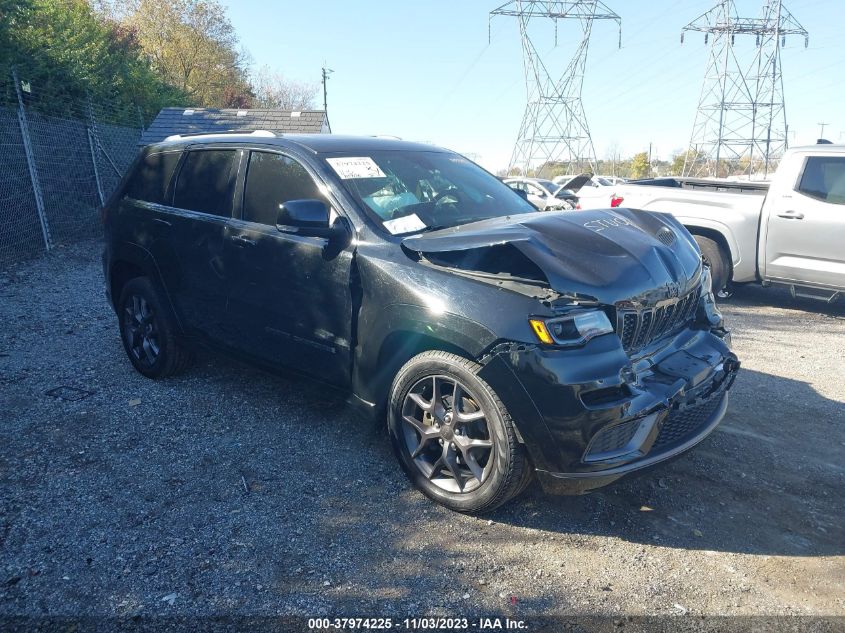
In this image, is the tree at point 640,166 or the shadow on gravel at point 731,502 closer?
the shadow on gravel at point 731,502

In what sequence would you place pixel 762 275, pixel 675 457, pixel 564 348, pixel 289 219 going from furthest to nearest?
1. pixel 762 275
2. pixel 289 219
3. pixel 675 457
4. pixel 564 348

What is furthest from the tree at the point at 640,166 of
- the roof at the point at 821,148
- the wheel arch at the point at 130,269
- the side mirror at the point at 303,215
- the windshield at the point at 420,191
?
the side mirror at the point at 303,215

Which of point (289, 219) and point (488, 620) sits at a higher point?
point (289, 219)

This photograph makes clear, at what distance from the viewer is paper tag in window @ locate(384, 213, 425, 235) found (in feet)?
11.3

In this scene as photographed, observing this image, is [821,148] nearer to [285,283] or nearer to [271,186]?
[271,186]

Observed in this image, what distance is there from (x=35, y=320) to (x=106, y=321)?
2.72 feet

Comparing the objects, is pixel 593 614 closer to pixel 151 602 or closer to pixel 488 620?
pixel 488 620

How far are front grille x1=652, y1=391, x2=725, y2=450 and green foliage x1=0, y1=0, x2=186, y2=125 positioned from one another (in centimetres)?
1328

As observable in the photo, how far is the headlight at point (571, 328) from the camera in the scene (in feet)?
8.98

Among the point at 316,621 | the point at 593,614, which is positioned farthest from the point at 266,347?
the point at 593,614

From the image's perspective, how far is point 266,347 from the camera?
3.93m

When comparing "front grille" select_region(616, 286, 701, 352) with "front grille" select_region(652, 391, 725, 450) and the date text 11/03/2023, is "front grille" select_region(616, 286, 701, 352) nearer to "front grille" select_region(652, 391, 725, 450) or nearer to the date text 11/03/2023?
"front grille" select_region(652, 391, 725, 450)

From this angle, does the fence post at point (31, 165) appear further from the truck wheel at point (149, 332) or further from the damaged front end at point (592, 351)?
the damaged front end at point (592, 351)

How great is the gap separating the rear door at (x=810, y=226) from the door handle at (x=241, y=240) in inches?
243
